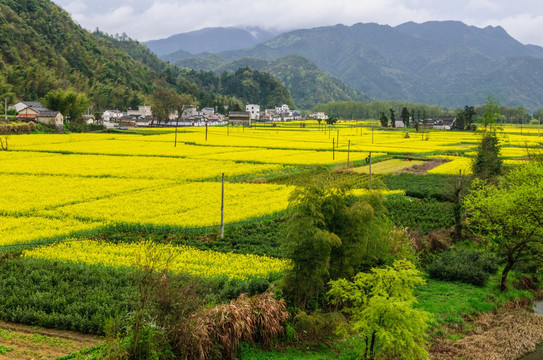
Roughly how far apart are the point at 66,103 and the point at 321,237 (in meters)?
85.5

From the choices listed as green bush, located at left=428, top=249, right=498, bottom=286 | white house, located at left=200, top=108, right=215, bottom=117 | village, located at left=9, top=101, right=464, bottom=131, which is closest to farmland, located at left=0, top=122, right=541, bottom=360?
green bush, located at left=428, top=249, right=498, bottom=286

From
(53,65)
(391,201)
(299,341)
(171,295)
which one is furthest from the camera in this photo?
(53,65)

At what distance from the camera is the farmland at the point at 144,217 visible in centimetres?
1430

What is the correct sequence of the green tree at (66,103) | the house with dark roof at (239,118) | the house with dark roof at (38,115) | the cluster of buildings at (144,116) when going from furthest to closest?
the house with dark roof at (239,118), the green tree at (66,103), the cluster of buildings at (144,116), the house with dark roof at (38,115)

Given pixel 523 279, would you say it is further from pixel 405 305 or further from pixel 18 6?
pixel 18 6

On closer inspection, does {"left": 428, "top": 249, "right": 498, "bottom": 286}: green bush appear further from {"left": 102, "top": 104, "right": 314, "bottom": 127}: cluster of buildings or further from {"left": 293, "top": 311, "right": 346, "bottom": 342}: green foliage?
{"left": 102, "top": 104, "right": 314, "bottom": 127}: cluster of buildings

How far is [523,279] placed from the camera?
2056cm

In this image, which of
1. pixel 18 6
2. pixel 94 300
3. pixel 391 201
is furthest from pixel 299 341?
pixel 18 6

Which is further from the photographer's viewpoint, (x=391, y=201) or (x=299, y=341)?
(x=391, y=201)

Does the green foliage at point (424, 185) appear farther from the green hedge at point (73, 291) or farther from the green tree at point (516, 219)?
the green hedge at point (73, 291)

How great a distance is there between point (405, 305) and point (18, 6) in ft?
504

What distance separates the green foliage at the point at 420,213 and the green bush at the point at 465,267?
309 centimetres

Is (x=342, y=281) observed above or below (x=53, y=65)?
below

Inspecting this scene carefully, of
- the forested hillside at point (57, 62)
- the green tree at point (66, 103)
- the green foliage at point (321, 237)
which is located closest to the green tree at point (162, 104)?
the forested hillside at point (57, 62)
